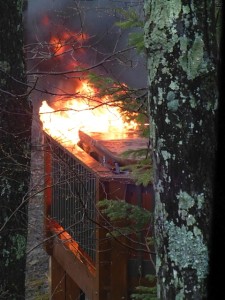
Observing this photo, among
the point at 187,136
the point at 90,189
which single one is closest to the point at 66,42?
the point at 90,189

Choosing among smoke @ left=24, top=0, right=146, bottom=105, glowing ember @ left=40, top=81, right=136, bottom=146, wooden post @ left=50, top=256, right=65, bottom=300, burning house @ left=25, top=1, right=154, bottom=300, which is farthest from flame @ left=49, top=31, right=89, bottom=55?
smoke @ left=24, top=0, right=146, bottom=105

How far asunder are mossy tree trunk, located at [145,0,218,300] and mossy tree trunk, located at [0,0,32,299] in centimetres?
308

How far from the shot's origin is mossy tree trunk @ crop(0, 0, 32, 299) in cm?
628

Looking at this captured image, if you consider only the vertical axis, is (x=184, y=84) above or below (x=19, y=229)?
above

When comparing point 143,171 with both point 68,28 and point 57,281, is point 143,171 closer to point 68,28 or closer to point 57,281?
point 57,281

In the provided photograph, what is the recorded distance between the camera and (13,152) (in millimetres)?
6434

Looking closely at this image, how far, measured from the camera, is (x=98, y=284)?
7605mm

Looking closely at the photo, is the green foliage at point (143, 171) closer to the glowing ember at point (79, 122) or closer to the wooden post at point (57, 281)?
the glowing ember at point (79, 122)

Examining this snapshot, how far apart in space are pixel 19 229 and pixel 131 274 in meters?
1.72

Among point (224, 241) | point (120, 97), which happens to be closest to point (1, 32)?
point (120, 97)

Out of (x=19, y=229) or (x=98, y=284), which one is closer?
(x=19, y=229)

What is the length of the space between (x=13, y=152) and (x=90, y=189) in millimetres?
1736

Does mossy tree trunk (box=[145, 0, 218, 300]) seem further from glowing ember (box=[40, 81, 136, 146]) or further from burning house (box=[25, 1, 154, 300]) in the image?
glowing ember (box=[40, 81, 136, 146])

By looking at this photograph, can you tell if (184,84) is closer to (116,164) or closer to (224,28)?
(224,28)
